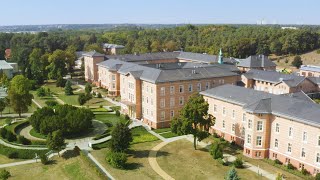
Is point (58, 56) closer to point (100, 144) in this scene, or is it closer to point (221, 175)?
point (100, 144)

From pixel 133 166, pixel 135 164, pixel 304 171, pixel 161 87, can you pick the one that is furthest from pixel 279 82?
pixel 133 166

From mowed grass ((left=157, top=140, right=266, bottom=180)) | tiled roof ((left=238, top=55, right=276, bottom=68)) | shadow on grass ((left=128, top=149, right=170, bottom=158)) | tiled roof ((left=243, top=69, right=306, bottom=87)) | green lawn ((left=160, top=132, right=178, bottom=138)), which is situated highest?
tiled roof ((left=238, top=55, right=276, bottom=68))

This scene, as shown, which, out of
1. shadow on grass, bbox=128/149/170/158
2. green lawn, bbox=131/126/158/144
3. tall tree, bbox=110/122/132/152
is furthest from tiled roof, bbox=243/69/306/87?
tall tree, bbox=110/122/132/152

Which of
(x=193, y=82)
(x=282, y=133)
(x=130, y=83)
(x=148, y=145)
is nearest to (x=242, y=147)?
(x=282, y=133)

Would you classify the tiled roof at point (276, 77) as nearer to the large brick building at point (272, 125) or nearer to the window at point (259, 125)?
the large brick building at point (272, 125)

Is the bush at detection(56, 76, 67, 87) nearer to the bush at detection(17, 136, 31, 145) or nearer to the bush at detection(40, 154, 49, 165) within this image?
the bush at detection(17, 136, 31, 145)

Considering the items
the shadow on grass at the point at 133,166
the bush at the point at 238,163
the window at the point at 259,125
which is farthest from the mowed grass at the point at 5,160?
the window at the point at 259,125
